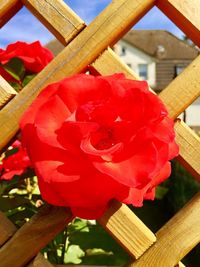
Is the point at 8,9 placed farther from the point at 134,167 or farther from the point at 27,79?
the point at 134,167

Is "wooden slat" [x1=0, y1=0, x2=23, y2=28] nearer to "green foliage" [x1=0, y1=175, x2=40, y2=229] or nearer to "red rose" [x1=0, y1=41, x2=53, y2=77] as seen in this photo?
"red rose" [x1=0, y1=41, x2=53, y2=77]

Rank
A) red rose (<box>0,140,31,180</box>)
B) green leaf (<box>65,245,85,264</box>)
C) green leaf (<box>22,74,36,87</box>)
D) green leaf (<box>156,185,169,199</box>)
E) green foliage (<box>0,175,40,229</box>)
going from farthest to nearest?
green leaf (<box>156,185,169,199</box>)
green leaf (<box>65,245,85,264</box>)
red rose (<box>0,140,31,180</box>)
green leaf (<box>22,74,36,87</box>)
green foliage (<box>0,175,40,229</box>)

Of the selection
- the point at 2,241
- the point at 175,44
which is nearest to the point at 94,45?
the point at 2,241

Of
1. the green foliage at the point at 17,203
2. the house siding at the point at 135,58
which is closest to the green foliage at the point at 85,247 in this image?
the green foliage at the point at 17,203

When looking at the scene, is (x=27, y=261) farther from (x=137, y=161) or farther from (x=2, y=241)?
(x=137, y=161)

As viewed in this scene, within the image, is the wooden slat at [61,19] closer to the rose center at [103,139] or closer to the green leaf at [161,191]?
the rose center at [103,139]

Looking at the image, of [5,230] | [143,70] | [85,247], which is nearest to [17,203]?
[5,230]

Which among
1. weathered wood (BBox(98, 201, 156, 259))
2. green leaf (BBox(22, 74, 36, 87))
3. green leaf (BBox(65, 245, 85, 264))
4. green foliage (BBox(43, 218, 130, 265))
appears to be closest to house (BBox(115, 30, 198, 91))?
green foliage (BBox(43, 218, 130, 265))
